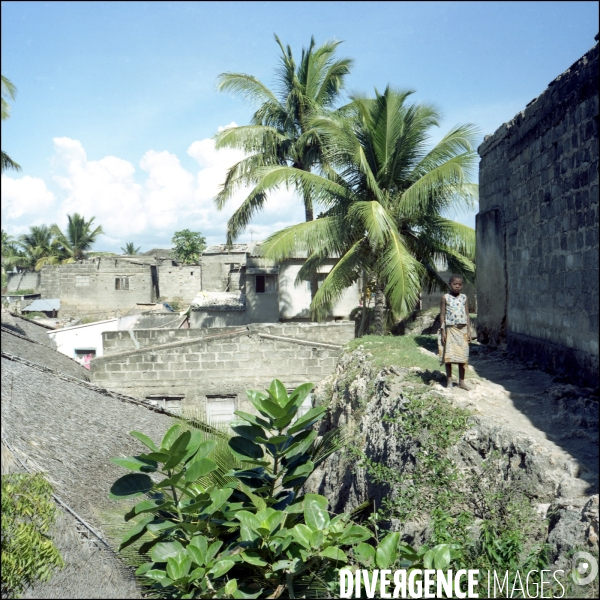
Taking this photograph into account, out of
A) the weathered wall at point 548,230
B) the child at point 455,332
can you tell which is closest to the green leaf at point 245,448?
the child at point 455,332

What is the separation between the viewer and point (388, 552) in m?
4.20

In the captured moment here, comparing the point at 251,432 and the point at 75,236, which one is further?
the point at 75,236

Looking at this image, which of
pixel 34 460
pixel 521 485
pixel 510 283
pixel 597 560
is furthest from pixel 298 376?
pixel 597 560

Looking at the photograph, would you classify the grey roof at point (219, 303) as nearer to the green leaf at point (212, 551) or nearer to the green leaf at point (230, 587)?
the green leaf at point (212, 551)

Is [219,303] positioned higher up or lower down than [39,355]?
higher up

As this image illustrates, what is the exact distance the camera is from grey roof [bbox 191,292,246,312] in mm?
19922

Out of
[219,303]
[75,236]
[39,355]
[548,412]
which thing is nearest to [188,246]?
[75,236]

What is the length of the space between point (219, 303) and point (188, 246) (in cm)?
2696

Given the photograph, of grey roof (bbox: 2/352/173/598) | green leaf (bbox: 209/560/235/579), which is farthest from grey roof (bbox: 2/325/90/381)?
green leaf (bbox: 209/560/235/579)

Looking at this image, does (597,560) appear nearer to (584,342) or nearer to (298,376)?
(584,342)

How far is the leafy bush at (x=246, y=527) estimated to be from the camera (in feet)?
14.2

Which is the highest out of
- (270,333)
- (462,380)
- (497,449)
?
(270,333)

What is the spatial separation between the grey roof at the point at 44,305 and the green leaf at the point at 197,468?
2944 centimetres

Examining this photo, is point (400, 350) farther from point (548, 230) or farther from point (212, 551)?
point (212, 551)
